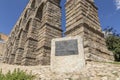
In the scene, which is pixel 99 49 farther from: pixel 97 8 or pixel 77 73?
pixel 97 8

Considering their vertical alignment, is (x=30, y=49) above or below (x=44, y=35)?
below

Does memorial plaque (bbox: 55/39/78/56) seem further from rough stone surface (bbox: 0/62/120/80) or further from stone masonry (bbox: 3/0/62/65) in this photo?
stone masonry (bbox: 3/0/62/65)

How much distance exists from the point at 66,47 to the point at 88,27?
277 cm

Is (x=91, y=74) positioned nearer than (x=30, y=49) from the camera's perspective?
Yes

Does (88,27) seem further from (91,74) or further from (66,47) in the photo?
(91,74)

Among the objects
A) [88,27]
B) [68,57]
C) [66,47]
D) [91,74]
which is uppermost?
[88,27]

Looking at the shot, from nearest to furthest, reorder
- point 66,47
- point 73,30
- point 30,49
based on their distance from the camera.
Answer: point 66,47, point 73,30, point 30,49

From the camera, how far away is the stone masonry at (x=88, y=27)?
27.0 ft

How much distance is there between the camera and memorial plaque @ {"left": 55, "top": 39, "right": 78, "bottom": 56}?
6750 mm

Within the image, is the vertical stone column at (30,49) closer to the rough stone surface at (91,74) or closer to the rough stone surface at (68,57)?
the rough stone surface at (68,57)

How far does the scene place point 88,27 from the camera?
9070 millimetres

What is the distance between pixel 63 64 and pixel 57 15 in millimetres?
9604

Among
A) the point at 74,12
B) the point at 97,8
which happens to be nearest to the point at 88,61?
the point at 74,12

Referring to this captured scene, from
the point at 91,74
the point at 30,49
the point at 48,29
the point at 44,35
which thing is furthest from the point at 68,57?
the point at 30,49
